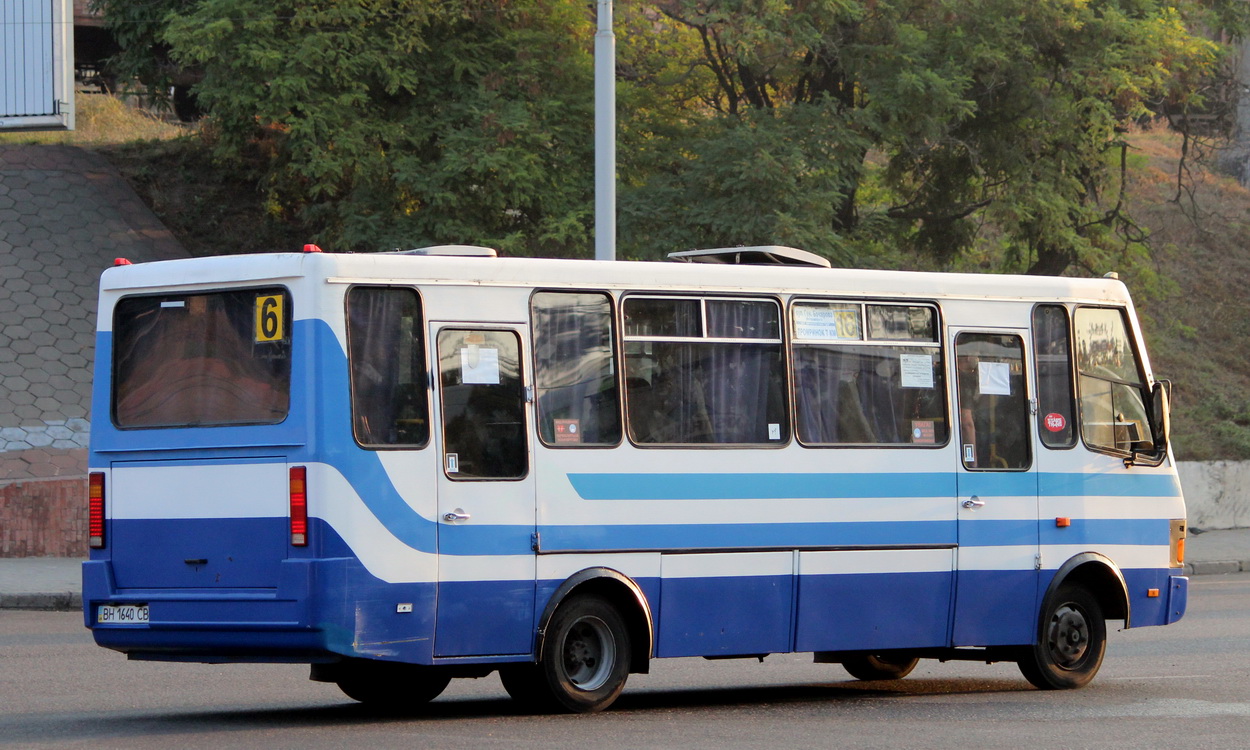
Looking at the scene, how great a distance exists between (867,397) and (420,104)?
15.9 m

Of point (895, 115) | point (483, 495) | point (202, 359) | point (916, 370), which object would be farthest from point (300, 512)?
point (895, 115)

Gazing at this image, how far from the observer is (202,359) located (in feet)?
30.7

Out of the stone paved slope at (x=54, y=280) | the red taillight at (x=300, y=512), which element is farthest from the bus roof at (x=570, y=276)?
the stone paved slope at (x=54, y=280)

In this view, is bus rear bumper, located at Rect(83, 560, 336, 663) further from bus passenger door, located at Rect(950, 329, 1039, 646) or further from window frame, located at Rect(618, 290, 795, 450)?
bus passenger door, located at Rect(950, 329, 1039, 646)

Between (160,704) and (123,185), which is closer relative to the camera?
(160,704)

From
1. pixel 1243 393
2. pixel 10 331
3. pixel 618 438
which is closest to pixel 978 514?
pixel 618 438

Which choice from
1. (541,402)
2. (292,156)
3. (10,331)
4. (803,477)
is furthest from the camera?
(10,331)

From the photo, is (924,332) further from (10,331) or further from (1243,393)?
(1243,393)

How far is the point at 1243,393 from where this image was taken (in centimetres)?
3316

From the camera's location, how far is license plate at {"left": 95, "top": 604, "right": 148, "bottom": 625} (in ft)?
30.4

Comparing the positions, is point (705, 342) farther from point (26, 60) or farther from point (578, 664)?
point (26, 60)

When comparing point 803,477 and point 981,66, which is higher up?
point 981,66

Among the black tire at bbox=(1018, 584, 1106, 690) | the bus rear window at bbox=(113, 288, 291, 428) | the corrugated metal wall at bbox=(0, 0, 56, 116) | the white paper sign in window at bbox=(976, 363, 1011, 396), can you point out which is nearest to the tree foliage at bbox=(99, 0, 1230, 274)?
the corrugated metal wall at bbox=(0, 0, 56, 116)

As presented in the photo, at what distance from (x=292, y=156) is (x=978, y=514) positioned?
1606 centimetres
